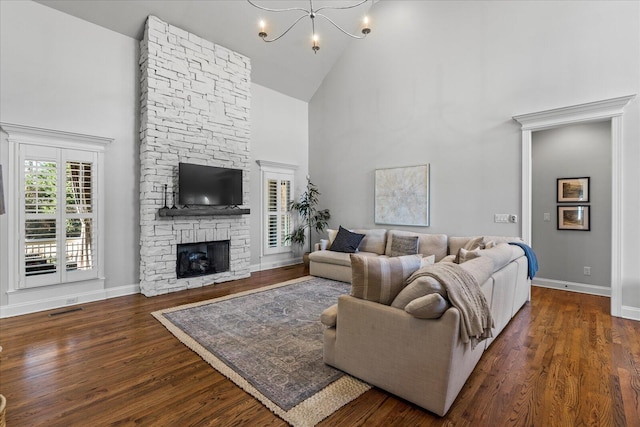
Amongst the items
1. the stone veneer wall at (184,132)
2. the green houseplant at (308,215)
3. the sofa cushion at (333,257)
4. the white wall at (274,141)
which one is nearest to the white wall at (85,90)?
the stone veneer wall at (184,132)

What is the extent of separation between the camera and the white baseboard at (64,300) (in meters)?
3.67

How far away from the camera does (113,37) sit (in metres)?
4.46

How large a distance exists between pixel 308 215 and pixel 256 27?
3897mm

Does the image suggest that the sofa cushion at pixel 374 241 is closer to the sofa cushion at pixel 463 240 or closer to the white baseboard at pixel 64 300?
the sofa cushion at pixel 463 240

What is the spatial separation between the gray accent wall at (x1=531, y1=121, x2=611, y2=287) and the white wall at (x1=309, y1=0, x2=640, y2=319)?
1134 millimetres

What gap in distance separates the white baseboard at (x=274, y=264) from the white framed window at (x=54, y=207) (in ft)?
8.70

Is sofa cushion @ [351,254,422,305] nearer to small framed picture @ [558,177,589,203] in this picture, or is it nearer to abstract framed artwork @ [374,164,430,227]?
abstract framed artwork @ [374,164,430,227]

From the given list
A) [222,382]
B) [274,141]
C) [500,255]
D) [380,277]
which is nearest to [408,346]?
[380,277]

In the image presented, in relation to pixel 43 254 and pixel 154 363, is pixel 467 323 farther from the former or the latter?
pixel 43 254

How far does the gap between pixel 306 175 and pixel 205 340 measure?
→ 5002mm

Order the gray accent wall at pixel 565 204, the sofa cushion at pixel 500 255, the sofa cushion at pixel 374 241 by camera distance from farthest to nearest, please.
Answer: the sofa cushion at pixel 374 241, the gray accent wall at pixel 565 204, the sofa cushion at pixel 500 255

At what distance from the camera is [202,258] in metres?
5.29

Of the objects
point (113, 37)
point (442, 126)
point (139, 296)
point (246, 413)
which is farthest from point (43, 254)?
point (442, 126)

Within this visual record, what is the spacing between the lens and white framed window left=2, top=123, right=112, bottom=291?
145 inches
